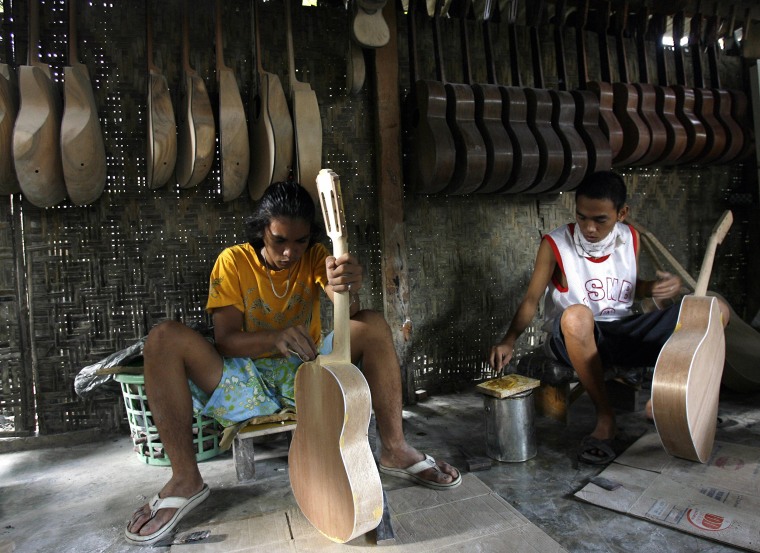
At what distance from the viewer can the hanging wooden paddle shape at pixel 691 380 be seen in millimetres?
1833

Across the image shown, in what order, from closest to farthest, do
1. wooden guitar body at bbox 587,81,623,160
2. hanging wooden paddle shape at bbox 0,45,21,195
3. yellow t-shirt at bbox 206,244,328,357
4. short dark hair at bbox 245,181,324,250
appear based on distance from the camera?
short dark hair at bbox 245,181,324,250, yellow t-shirt at bbox 206,244,328,357, hanging wooden paddle shape at bbox 0,45,21,195, wooden guitar body at bbox 587,81,623,160

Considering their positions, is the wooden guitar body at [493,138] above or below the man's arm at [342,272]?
above

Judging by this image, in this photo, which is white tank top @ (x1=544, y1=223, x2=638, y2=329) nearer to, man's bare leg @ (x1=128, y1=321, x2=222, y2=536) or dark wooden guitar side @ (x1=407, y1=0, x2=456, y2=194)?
dark wooden guitar side @ (x1=407, y1=0, x2=456, y2=194)

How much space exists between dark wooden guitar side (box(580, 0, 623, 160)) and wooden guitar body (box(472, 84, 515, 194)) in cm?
62

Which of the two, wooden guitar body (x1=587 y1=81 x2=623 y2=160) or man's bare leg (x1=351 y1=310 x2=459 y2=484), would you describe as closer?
man's bare leg (x1=351 y1=310 x2=459 y2=484)

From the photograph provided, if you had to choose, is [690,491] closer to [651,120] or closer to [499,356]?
[499,356]

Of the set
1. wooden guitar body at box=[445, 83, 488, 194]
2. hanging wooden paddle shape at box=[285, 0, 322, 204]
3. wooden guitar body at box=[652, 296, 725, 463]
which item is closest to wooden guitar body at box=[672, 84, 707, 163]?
wooden guitar body at box=[445, 83, 488, 194]

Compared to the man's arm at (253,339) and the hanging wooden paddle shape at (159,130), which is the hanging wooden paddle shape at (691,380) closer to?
the man's arm at (253,339)

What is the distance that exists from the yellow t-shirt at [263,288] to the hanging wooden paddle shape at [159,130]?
24.1 inches

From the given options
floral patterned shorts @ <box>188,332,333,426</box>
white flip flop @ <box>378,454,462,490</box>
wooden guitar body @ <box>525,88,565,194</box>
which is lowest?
white flip flop @ <box>378,454,462,490</box>

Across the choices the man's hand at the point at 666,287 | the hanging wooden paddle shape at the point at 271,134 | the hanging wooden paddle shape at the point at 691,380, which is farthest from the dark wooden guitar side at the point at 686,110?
the hanging wooden paddle shape at the point at 271,134

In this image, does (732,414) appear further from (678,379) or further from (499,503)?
(499,503)

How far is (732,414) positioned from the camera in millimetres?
2613

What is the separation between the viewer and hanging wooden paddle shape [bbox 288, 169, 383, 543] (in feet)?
4.85
